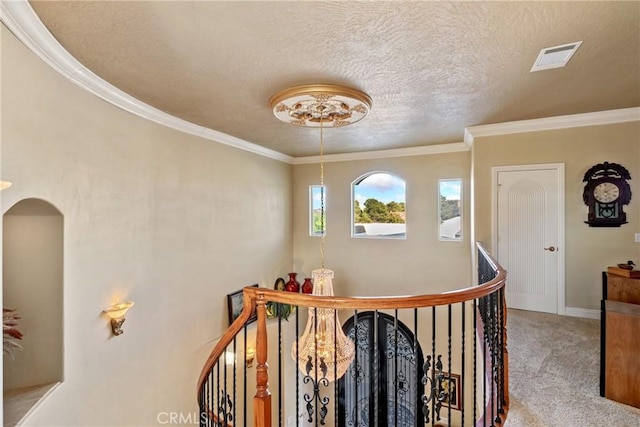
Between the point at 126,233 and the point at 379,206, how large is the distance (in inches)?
175

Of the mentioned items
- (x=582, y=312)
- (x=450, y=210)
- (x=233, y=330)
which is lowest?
(x=582, y=312)

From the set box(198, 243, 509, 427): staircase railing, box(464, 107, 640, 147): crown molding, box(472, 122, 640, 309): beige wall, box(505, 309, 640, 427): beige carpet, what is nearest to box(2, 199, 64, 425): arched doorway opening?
box(198, 243, 509, 427): staircase railing

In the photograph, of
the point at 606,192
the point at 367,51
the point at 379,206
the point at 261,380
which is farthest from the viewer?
the point at 379,206

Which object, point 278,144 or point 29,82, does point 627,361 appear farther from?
point 278,144

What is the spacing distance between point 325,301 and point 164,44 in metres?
2.09

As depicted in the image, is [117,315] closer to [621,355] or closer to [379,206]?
[621,355]

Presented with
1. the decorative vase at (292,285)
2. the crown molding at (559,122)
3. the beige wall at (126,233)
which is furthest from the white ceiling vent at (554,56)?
the decorative vase at (292,285)

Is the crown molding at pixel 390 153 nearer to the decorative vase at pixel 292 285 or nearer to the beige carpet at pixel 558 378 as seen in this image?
A: the decorative vase at pixel 292 285

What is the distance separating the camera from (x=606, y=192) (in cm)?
376

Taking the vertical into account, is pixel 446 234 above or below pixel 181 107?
below

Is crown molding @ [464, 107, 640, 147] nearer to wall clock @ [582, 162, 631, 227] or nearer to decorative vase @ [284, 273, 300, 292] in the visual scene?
wall clock @ [582, 162, 631, 227]

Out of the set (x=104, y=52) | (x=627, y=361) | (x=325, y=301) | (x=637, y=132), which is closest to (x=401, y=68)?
(x=325, y=301)

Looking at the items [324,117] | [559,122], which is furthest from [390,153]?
[324,117]

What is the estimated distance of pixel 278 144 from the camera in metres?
5.50
